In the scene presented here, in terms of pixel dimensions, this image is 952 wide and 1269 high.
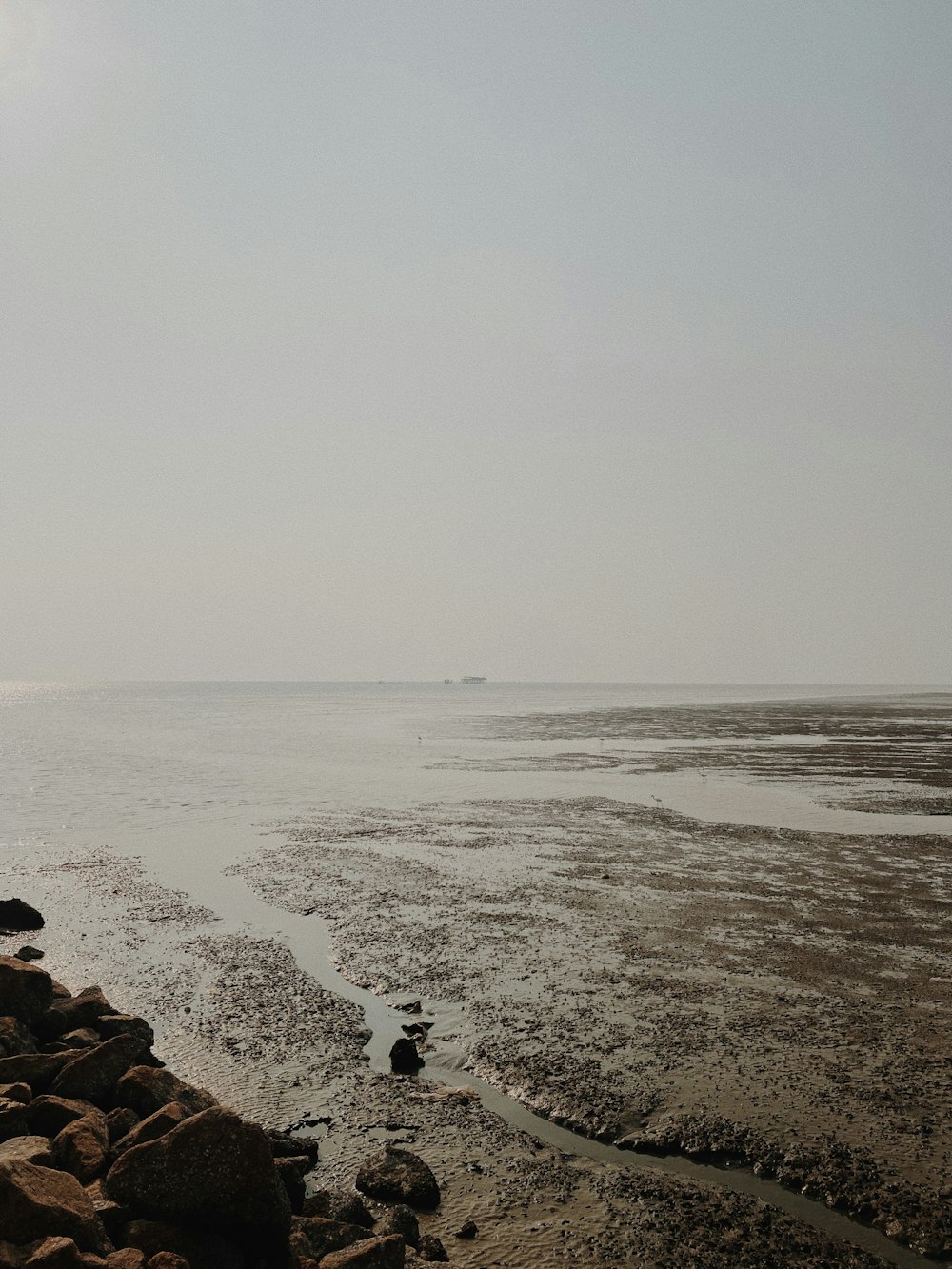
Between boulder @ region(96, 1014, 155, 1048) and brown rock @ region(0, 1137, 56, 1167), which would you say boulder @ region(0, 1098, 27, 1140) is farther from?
boulder @ region(96, 1014, 155, 1048)

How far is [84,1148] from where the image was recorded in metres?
7.04

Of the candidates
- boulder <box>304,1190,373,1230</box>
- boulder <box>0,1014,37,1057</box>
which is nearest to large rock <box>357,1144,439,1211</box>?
boulder <box>304,1190,373,1230</box>

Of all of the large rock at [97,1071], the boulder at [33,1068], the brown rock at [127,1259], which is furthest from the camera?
the boulder at [33,1068]

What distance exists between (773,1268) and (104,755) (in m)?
54.8

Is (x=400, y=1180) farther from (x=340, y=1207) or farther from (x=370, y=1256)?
(x=370, y=1256)

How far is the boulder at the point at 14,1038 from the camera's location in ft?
30.0

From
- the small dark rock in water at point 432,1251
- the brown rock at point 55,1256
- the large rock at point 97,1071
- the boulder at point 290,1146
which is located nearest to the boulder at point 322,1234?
the small dark rock in water at point 432,1251

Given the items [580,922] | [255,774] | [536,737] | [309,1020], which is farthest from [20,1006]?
[536,737]

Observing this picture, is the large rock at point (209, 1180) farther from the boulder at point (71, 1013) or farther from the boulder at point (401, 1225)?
the boulder at point (71, 1013)

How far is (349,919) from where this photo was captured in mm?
16844

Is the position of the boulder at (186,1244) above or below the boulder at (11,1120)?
below

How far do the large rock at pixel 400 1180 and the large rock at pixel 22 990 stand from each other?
5.22 m

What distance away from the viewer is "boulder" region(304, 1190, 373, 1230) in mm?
6801

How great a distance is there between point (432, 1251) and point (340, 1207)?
889 millimetres
